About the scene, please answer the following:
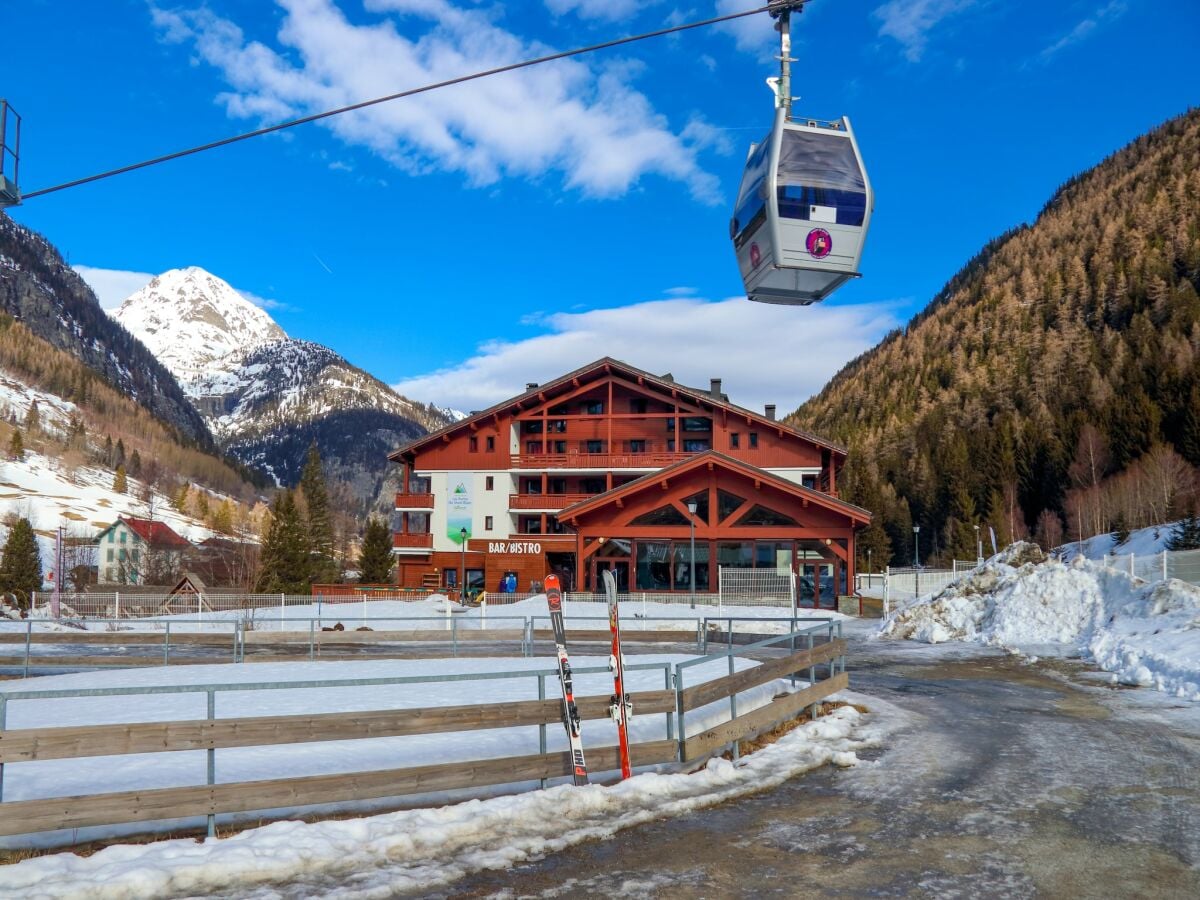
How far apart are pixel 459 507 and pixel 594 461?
9.11 metres

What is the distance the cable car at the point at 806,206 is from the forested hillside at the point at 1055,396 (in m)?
66.7

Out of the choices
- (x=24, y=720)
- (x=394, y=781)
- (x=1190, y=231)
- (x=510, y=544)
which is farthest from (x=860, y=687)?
(x=1190, y=231)

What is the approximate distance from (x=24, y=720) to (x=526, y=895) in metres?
10.3

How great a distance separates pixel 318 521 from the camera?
91812 mm

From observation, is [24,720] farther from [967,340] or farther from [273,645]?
[967,340]

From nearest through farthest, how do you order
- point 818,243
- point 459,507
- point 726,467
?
point 818,243
point 726,467
point 459,507

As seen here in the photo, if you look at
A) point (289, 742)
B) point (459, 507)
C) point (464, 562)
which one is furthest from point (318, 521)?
point (289, 742)

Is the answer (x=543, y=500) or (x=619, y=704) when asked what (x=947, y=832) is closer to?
(x=619, y=704)

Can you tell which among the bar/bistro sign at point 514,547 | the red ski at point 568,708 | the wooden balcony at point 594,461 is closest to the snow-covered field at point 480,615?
the bar/bistro sign at point 514,547

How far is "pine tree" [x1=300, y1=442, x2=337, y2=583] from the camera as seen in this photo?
291ft

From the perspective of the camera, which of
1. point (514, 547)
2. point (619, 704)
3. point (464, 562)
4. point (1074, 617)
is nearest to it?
point (619, 704)

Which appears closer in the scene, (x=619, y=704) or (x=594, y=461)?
(x=619, y=704)

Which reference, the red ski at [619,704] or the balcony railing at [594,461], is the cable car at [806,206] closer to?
the red ski at [619,704]

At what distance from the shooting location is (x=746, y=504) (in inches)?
1742
